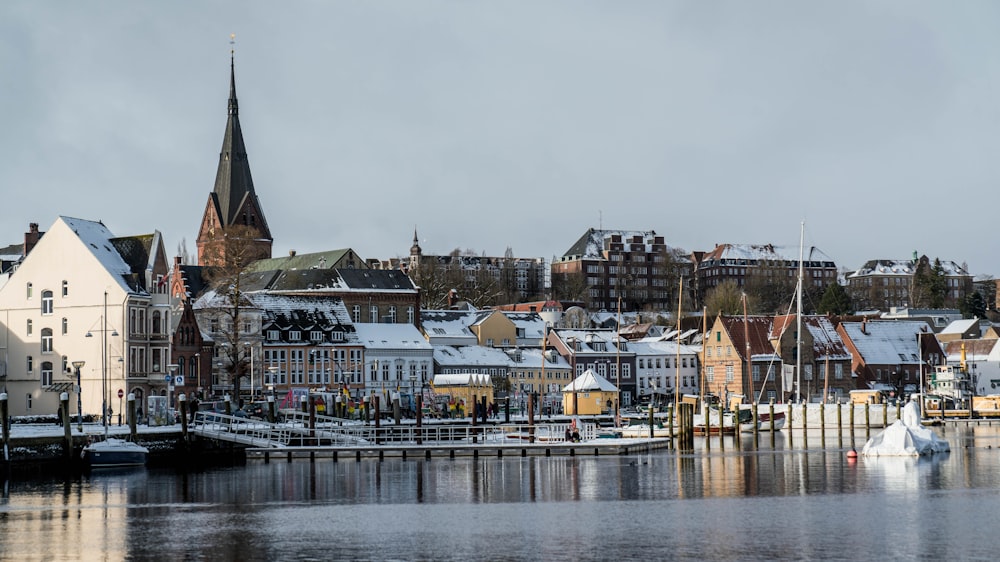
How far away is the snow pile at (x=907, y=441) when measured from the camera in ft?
200

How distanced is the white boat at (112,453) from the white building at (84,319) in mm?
19147

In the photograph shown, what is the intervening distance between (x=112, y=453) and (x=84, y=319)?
2317 centimetres

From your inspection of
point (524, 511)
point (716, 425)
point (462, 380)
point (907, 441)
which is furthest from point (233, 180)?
point (524, 511)

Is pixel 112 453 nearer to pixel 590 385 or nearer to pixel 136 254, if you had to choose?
pixel 136 254

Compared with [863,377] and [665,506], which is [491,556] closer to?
[665,506]

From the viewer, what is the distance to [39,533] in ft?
125

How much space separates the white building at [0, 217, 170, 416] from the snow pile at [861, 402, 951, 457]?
43.4 meters

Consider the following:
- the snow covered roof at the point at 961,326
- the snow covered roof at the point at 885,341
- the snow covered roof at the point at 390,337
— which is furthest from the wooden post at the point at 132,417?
the snow covered roof at the point at 961,326

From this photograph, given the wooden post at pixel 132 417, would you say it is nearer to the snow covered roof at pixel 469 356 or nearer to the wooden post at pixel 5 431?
the wooden post at pixel 5 431

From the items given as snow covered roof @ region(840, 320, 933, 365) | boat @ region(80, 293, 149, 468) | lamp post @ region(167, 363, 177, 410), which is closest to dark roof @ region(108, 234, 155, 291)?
lamp post @ region(167, 363, 177, 410)

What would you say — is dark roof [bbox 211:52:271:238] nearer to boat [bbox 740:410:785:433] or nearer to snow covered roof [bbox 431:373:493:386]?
snow covered roof [bbox 431:373:493:386]

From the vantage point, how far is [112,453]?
196 feet

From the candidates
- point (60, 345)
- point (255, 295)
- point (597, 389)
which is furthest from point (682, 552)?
point (255, 295)

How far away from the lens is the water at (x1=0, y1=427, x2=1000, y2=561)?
33531 mm
